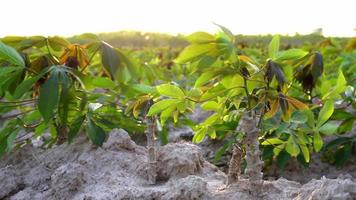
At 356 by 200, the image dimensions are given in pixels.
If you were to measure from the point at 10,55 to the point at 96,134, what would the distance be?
36 centimetres

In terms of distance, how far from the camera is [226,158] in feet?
7.24

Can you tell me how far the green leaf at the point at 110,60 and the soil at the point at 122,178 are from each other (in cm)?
29

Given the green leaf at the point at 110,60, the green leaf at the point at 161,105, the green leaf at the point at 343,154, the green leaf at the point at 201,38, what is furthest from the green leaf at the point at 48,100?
the green leaf at the point at 343,154

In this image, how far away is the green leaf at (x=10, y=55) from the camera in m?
1.44

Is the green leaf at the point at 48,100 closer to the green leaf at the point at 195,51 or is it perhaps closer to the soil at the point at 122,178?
the soil at the point at 122,178

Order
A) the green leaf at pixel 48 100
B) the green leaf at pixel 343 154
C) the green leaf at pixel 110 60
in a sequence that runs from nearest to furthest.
A: the green leaf at pixel 48 100 → the green leaf at pixel 110 60 → the green leaf at pixel 343 154

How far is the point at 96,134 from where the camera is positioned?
1.60m

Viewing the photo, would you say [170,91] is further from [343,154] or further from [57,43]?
[343,154]

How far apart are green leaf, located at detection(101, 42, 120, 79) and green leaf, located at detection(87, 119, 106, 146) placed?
0.73 feet

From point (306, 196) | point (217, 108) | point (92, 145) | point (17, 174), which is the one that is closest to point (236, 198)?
point (306, 196)

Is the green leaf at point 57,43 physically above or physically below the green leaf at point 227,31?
below

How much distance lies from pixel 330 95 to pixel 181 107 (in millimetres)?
414

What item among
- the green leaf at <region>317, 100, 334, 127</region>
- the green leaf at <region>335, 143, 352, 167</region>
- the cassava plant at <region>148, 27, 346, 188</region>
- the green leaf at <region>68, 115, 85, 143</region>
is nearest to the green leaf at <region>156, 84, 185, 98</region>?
the cassava plant at <region>148, 27, 346, 188</region>

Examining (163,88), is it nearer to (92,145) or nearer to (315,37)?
(92,145)
